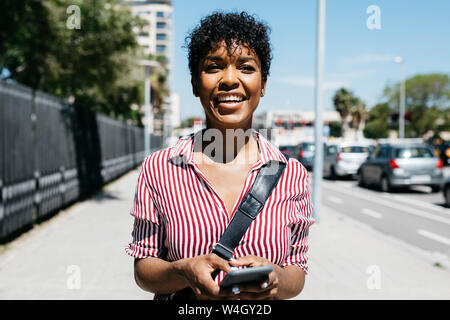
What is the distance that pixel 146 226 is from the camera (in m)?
1.61

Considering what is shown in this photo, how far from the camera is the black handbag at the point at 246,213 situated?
1453mm

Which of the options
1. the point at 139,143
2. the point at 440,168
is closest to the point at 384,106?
the point at 139,143

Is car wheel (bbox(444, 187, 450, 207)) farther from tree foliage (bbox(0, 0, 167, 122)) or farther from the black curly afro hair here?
the black curly afro hair

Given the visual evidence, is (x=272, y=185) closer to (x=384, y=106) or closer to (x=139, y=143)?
(x=139, y=143)

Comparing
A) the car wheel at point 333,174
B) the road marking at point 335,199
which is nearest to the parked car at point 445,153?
the car wheel at point 333,174

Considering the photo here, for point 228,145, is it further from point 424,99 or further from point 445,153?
point 424,99

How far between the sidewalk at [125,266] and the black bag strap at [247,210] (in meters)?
3.39

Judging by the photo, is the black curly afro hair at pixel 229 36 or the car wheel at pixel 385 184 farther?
the car wheel at pixel 385 184

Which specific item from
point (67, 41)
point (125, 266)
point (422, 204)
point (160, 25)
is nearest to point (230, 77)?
point (125, 266)

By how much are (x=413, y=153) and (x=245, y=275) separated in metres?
15.2

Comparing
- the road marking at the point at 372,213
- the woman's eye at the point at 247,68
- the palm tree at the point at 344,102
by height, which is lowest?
the road marking at the point at 372,213

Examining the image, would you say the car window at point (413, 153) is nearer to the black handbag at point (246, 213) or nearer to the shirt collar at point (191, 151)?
the shirt collar at point (191, 151)

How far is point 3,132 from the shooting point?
6.73 m

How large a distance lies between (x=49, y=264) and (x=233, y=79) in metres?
4.97
